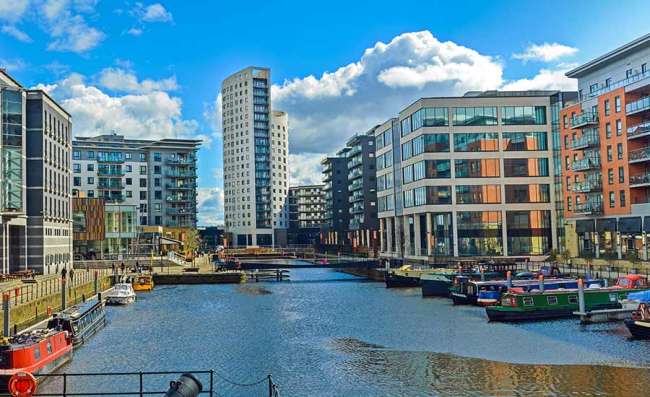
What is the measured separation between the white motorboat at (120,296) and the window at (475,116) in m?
54.7

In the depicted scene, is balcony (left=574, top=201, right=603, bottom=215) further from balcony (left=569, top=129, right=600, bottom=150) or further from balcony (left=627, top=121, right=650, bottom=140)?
balcony (left=627, top=121, right=650, bottom=140)

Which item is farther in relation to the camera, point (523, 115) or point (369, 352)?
point (523, 115)

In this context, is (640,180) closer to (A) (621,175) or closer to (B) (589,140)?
(A) (621,175)

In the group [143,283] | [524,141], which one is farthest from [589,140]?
[143,283]

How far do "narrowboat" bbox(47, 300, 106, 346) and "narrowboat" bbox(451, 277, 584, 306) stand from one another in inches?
1278

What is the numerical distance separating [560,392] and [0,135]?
5916cm

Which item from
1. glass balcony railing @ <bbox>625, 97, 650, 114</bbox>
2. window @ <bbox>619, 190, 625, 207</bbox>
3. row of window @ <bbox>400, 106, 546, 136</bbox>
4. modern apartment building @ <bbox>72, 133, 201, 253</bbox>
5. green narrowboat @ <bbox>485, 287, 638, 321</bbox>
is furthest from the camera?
modern apartment building @ <bbox>72, 133, 201, 253</bbox>

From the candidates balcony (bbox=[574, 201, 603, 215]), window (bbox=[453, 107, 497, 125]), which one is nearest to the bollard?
balcony (bbox=[574, 201, 603, 215])

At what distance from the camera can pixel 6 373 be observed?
29.2m

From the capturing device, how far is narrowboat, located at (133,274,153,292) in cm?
8181

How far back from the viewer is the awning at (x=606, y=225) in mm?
78500

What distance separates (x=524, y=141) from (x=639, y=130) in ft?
82.0

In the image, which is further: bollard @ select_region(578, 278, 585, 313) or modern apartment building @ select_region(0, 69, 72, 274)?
modern apartment building @ select_region(0, 69, 72, 274)

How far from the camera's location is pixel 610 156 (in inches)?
3150
